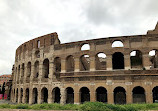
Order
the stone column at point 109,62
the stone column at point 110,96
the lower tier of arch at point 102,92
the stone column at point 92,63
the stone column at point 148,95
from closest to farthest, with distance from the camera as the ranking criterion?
the stone column at point 148,95
the lower tier of arch at point 102,92
the stone column at point 110,96
the stone column at point 109,62
the stone column at point 92,63

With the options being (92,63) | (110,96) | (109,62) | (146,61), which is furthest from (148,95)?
(92,63)

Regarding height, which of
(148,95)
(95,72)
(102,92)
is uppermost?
(95,72)

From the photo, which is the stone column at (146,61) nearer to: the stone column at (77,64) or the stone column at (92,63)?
the stone column at (92,63)

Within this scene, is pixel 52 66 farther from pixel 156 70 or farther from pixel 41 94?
pixel 156 70

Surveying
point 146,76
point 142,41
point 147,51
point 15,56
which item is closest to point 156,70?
point 146,76

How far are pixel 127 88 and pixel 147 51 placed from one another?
5.08 m

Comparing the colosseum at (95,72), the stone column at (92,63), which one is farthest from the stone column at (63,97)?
the stone column at (92,63)

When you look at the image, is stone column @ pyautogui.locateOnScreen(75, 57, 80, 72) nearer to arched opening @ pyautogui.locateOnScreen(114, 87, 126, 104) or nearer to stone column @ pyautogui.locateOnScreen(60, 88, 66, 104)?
stone column @ pyautogui.locateOnScreen(60, 88, 66, 104)

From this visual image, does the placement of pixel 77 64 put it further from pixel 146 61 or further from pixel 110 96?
pixel 146 61

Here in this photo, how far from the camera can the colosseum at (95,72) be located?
54.7 feet

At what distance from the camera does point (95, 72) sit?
58.8ft

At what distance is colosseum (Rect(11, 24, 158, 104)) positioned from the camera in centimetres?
1667

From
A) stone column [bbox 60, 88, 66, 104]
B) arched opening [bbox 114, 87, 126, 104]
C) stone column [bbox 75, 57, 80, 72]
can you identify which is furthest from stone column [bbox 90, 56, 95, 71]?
stone column [bbox 60, 88, 66, 104]

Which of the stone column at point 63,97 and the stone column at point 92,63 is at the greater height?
the stone column at point 92,63
